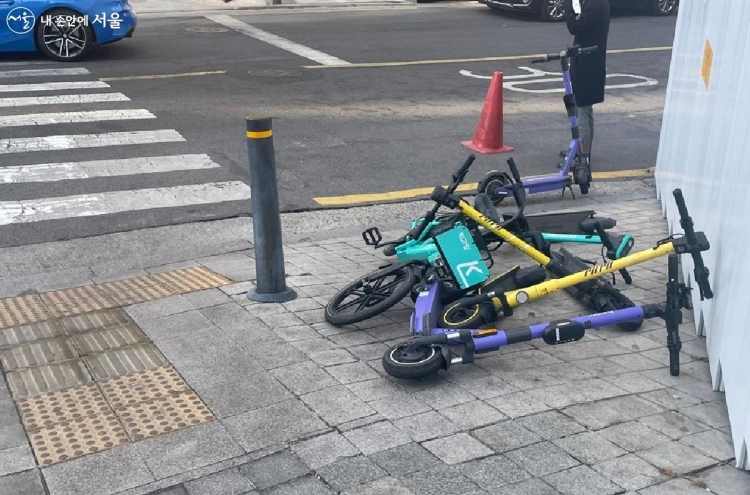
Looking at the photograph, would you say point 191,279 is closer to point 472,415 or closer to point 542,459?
point 472,415

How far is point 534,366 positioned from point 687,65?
3.61 meters

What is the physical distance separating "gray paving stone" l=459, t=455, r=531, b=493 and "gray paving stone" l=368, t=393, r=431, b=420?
54 centimetres

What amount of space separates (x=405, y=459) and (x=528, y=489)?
561mm

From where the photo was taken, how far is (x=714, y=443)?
4.27m

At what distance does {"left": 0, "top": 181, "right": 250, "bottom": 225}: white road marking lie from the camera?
26.7ft

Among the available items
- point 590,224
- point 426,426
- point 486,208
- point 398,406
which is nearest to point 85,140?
point 486,208

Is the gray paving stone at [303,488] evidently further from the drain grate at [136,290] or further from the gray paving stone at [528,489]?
the drain grate at [136,290]

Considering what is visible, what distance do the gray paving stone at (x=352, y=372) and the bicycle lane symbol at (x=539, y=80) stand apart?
9478 mm

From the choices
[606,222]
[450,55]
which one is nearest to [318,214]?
[606,222]

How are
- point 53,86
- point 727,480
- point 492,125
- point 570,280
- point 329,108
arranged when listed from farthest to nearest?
point 53,86, point 329,108, point 492,125, point 570,280, point 727,480

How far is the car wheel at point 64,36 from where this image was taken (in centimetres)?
1444

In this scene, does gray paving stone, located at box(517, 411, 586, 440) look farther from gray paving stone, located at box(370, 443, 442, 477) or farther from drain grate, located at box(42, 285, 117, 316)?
drain grate, located at box(42, 285, 117, 316)

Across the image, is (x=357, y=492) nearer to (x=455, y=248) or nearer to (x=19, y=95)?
(x=455, y=248)

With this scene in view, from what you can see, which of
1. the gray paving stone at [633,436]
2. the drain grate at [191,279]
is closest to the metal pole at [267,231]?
the drain grate at [191,279]
